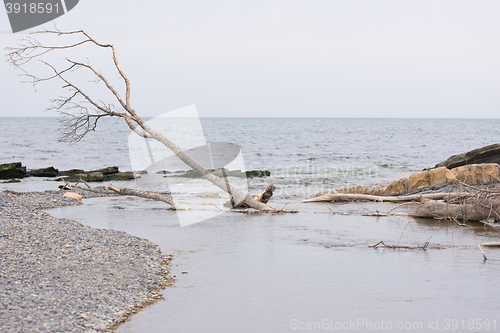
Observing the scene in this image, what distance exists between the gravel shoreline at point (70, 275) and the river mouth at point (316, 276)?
31cm

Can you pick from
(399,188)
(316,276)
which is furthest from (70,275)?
(399,188)

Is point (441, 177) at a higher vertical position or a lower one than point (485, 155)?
lower

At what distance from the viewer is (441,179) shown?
42.8 feet

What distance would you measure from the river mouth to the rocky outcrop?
3054 millimetres

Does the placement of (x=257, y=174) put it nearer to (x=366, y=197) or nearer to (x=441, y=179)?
(x=366, y=197)

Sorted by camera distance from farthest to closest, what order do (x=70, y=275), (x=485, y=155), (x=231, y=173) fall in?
1. (x=231, y=173)
2. (x=485, y=155)
3. (x=70, y=275)

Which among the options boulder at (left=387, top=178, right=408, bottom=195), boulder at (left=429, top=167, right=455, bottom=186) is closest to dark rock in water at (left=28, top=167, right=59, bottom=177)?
boulder at (left=387, top=178, right=408, bottom=195)

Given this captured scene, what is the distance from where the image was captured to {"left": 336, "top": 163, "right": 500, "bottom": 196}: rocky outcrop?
12.7 metres

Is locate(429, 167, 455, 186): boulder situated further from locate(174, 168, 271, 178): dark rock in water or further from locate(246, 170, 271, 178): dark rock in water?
locate(246, 170, 271, 178): dark rock in water

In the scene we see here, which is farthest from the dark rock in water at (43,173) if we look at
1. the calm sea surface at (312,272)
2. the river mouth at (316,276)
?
the river mouth at (316,276)

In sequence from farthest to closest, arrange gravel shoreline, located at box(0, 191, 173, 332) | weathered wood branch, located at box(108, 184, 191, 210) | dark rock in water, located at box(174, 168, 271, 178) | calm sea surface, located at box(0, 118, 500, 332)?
dark rock in water, located at box(174, 168, 271, 178) < weathered wood branch, located at box(108, 184, 191, 210) < calm sea surface, located at box(0, 118, 500, 332) < gravel shoreline, located at box(0, 191, 173, 332)

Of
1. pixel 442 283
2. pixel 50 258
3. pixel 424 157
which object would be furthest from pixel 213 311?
pixel 424 157

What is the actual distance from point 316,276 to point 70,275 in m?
3.29

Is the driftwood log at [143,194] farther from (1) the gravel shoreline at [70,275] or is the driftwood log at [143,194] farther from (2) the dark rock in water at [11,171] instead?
(2) the dark rock in water at [11,171]
